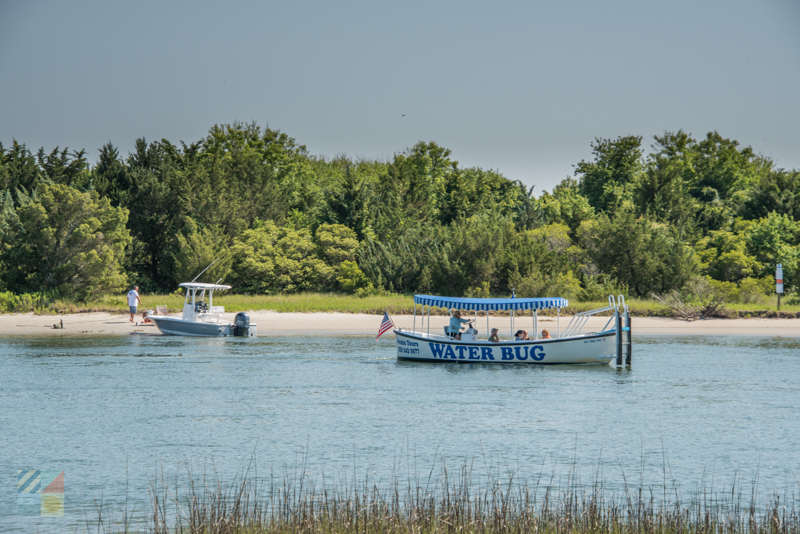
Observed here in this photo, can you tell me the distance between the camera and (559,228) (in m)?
57.9

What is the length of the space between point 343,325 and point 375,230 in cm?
1725

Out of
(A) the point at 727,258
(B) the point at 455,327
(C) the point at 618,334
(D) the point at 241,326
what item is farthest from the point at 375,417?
(A) the point at 727,258

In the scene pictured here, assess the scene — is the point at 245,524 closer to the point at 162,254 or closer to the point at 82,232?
the point at 82,232

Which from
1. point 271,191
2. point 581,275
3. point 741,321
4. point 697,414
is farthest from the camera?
point 271,191

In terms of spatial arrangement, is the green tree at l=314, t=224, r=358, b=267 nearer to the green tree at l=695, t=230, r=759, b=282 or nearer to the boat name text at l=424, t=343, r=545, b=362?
the green tree at l=695, t=230, r=759, b=282

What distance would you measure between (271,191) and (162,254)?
10.3m

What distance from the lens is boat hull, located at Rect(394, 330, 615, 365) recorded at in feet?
87.7

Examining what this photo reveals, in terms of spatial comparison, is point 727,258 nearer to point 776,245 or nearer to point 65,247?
point 776,245

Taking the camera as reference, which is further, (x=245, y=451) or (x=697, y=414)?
(x=697, y=414)

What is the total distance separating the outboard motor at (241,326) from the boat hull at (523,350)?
1130cm

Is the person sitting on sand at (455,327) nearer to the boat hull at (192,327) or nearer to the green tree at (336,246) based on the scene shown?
the boat hull at (192,327)

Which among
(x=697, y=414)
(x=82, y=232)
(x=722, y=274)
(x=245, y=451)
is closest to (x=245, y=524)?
(x=245, y=451)

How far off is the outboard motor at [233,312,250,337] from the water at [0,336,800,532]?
226 inches

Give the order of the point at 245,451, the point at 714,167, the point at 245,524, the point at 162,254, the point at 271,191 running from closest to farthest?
the point at 245,524
the point at 245,451
the point at 162,254
the point at 271,191
the point at 714,167
